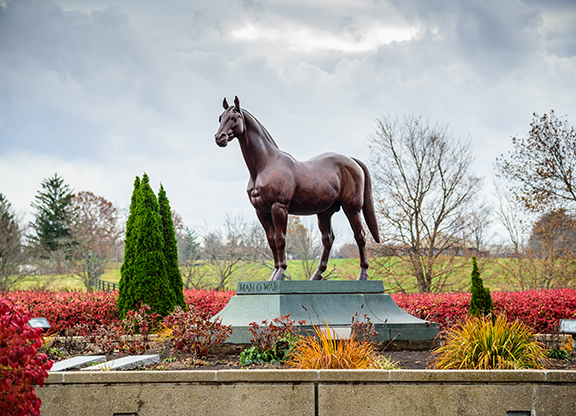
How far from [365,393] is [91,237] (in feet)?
82.0

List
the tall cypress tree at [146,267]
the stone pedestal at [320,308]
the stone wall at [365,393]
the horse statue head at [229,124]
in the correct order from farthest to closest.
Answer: the tall cypress tree at [146,267] → the horse statue head at [229,124] → the stone pedestal at [320,308] → the stone wall at [365,393]

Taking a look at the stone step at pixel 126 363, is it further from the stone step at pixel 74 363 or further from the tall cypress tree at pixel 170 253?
the tall cypress tree at pixel 170 253

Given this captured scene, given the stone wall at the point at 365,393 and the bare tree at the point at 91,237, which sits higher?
the bare tree at the point at 91,237

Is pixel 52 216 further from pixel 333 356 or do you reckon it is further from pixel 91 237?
pixel 333 356

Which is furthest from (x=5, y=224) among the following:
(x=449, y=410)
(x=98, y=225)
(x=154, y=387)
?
(x=449, y=410)

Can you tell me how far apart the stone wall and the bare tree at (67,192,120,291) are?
66.1 ft

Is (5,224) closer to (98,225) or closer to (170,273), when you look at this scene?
(98,225)

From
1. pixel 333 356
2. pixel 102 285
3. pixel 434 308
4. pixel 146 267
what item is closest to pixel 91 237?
pixel 102 285

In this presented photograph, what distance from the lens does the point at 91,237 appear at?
2650 cm

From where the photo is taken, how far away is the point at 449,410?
176 inches

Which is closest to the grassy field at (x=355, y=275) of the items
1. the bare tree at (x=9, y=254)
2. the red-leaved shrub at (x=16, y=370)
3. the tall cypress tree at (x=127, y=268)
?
the bare tree at (x=9, y=254)

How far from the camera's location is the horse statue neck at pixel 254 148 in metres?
7.29

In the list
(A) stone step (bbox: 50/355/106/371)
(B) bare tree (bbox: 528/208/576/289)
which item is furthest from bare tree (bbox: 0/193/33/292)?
(B) bare tree (bbox: 528/208/576/289)

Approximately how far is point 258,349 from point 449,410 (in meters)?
2.30
